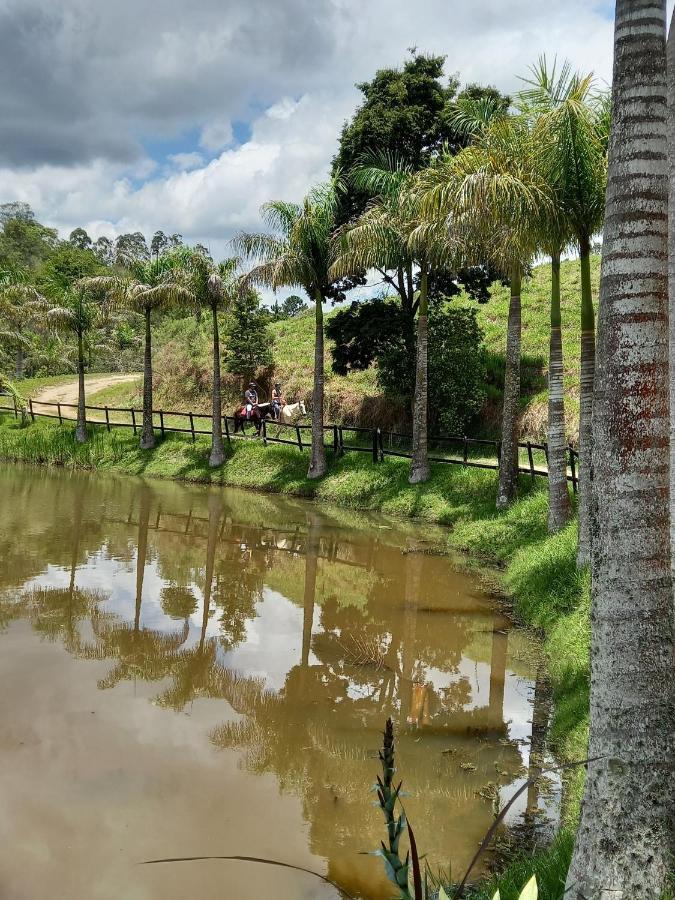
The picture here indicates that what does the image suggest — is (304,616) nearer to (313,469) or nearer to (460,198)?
(460,198)

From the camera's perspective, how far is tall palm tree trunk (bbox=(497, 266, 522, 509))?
1413 cm

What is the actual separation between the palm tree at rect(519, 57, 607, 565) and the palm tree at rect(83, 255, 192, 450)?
675 inches

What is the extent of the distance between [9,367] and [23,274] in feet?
60.1

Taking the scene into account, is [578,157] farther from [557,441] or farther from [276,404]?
[276,404]

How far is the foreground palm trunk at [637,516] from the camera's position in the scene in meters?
3.57

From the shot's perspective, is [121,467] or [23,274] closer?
[121,467]

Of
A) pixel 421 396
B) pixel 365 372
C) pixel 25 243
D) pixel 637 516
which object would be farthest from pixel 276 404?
pixel 25 243

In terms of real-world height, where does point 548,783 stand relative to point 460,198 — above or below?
below

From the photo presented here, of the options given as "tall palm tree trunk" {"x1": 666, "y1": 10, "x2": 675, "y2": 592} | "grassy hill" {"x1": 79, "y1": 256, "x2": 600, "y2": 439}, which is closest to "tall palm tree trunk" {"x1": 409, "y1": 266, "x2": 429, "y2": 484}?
"grassy hill" {"x1": 79, "y1": 256, "x2": 600, "y2": 439}

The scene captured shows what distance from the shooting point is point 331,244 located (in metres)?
19.7

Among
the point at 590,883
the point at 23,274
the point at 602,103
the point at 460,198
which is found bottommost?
the point at 590,883

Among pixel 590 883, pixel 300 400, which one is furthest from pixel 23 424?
pixel 590 883

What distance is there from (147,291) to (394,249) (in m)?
10.9

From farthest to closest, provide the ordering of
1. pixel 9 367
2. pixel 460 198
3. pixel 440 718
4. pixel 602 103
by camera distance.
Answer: pixel 9 367
pixel 460 198
pixel 602 103
pixel 440 718
